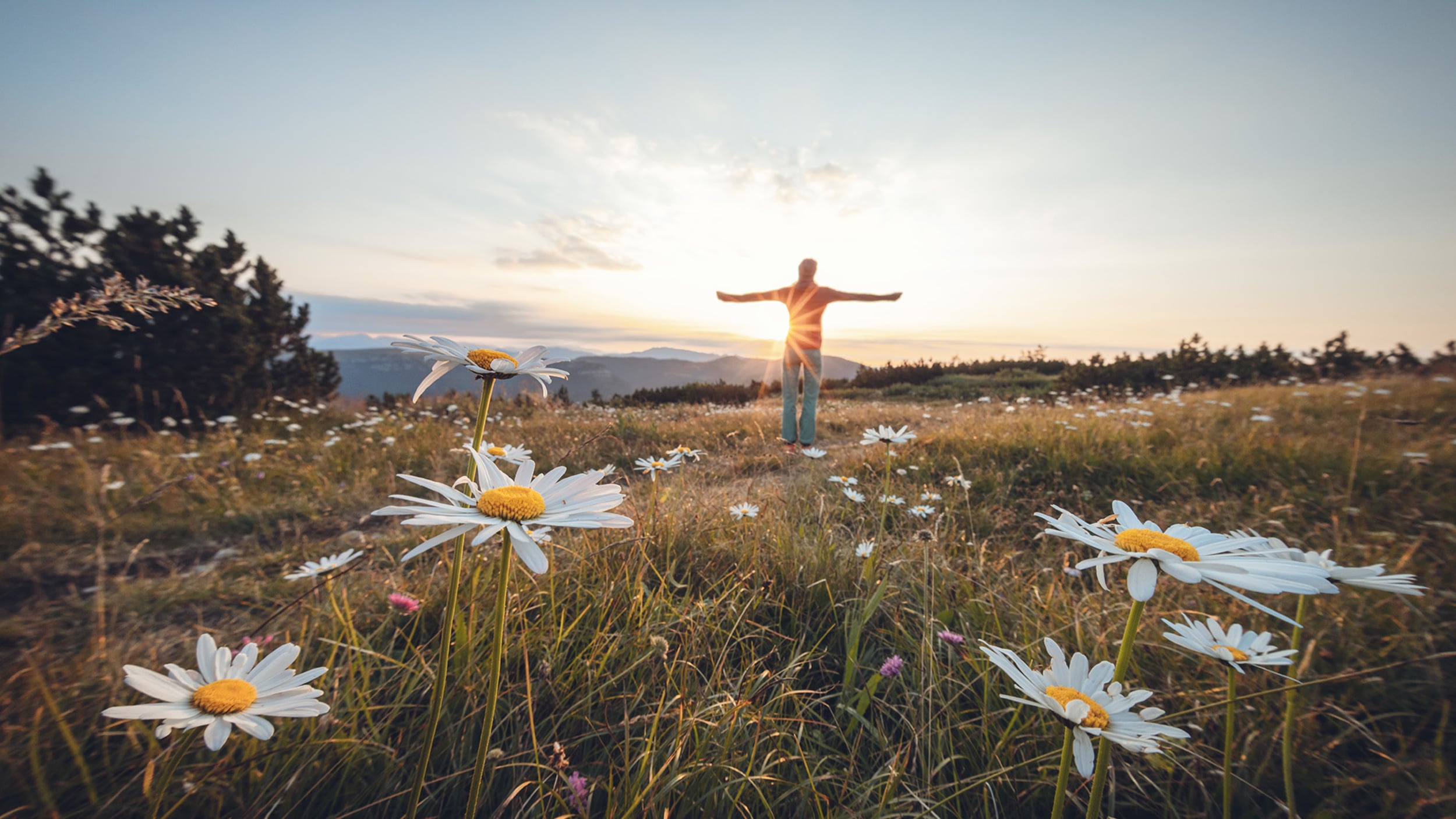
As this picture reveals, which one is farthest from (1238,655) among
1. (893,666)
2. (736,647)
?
(736,647)

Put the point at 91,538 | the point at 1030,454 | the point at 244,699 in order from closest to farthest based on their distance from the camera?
the point at 244,699
the point at 91,538
the point at 1030,454

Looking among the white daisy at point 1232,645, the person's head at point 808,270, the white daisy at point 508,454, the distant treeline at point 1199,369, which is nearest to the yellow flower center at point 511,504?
the white daisy at point 508,454

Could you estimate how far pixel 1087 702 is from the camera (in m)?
0.82

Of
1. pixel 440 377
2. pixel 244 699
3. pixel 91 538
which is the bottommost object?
pixel 91 538

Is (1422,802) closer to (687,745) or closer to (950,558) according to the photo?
(950,558)

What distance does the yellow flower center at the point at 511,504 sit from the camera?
745 mm

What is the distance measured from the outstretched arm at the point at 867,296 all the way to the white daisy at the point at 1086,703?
20.9 feet

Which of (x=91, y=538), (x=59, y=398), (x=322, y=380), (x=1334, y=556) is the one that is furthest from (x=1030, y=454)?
(x=322, y=380)

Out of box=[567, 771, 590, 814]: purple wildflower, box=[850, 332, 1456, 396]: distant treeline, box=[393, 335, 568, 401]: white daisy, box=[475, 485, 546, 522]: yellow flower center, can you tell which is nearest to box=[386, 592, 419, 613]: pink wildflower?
box=[567, 771, 590, 814]: purple wildflower

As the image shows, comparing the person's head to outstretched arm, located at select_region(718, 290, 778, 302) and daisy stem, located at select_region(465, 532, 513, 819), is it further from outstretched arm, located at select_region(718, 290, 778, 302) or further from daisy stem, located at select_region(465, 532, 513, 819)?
daisy stem, located at select_region(465, 532, 513, 819)

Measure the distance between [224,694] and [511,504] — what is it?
562mm

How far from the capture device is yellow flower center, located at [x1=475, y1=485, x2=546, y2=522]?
2.44 ft

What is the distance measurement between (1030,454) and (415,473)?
4.97m

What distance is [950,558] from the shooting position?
246cm
